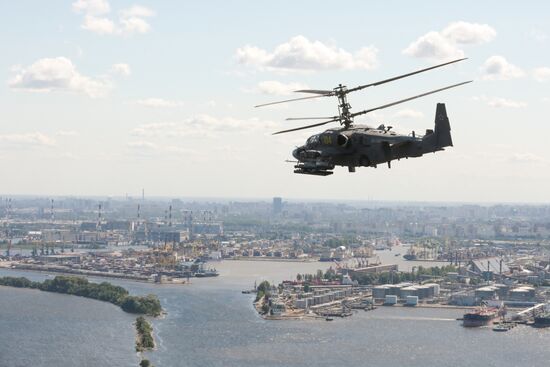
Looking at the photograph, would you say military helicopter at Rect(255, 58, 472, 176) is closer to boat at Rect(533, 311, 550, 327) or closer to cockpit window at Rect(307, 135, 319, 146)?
cockpit window at Rect(307, 135, 319, 146)

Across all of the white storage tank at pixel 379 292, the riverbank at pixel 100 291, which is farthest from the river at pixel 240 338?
the white storage tank at pixel 379 292

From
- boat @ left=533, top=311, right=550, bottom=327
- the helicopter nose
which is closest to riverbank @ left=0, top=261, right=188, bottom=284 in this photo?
boat @ left=533, top=311, right=550, bottom=327

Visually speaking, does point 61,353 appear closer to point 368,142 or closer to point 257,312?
point 257,312

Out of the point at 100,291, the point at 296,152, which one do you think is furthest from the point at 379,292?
the point at 296,152

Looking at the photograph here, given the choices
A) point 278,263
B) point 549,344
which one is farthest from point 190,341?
point 278,263

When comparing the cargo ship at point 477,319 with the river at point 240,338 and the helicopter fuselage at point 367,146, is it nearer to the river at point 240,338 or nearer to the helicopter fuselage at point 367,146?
the river at point 240,338

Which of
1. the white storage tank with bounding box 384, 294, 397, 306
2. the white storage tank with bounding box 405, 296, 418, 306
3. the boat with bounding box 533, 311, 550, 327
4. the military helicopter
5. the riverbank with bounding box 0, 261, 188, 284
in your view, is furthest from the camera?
the riverbank with bounding box 0, 261, 188, 284

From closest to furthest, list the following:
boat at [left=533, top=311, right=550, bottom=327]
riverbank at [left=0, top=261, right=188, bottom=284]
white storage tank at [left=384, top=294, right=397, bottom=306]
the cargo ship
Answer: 1. the cargo ship
2. boat at [left=533, top=311, right=550, bottom=327]
3. white storage tank at [left=384, top=294, right=397, bottom=306]
4. riverbank at [left=0, top=261, right=188, bottom=284]
